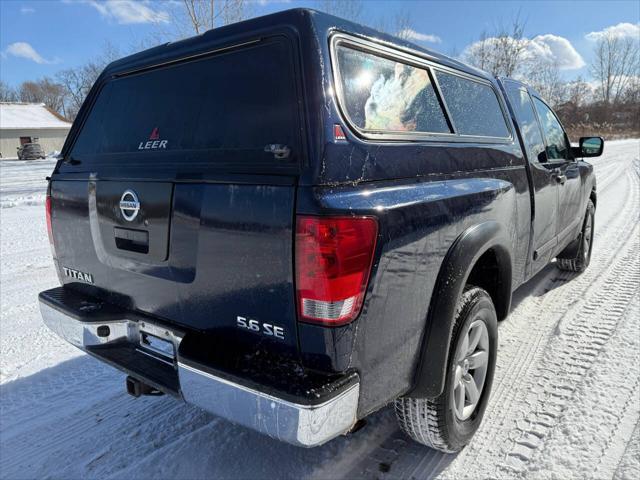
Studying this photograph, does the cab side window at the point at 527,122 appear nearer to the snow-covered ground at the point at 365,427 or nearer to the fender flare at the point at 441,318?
the snow-covered ground at the point at 365,427

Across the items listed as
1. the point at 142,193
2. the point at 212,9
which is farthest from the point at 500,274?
the point at 212,9

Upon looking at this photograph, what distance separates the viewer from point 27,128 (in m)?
44.0

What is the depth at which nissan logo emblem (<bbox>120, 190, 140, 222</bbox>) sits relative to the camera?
2.12 metres

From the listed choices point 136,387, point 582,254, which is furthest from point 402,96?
point 582,254

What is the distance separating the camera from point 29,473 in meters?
2.29

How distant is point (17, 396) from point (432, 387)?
8.66 ft

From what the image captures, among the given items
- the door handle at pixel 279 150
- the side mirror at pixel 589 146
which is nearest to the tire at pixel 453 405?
the door handle at pixel 279 150

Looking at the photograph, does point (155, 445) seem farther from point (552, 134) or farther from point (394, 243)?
point (552, 134)

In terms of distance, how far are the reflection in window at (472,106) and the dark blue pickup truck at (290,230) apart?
33mm

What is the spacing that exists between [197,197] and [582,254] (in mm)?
4723

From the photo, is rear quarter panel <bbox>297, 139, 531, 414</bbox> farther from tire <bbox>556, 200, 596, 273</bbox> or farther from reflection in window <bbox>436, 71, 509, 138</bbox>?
tire <bbox>556, 200, 596, 273</bbox>

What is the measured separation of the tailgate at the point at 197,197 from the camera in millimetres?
1707

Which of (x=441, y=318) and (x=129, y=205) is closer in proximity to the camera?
(x=441, y=318)

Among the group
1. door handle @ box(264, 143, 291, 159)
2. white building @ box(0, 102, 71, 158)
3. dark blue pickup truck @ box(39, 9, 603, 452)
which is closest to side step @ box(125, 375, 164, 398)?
dark blue pickup truck @ box(39, 9, 603, 452)
